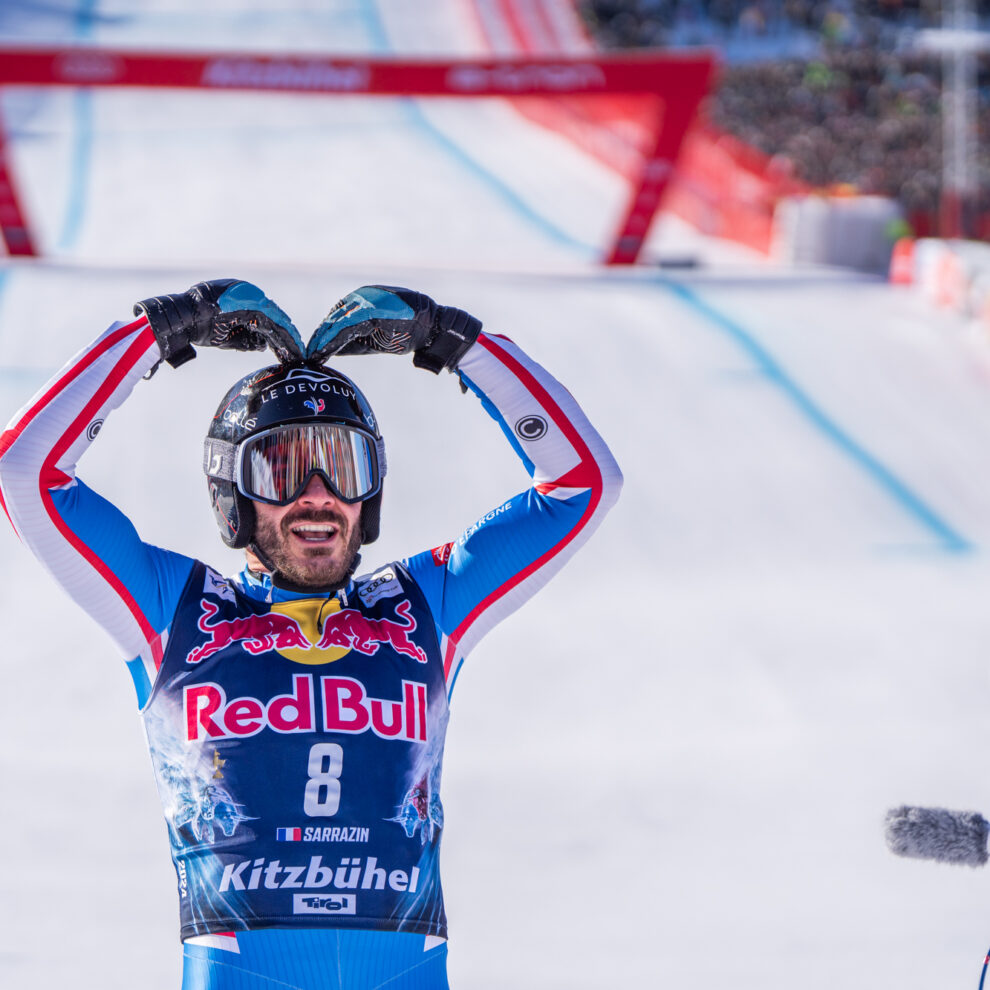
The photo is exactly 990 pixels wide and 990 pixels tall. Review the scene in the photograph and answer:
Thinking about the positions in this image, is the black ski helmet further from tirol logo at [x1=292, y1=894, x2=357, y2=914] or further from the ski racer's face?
tirol logo at [x1=292, y1=894, x2=357, y2=914]

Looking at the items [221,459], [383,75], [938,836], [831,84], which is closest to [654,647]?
[221,459]

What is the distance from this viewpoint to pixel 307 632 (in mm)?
2576

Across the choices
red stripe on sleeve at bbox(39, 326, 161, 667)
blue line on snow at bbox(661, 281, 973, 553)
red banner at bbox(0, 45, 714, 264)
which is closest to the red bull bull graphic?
red stripe on sleeve at bbox(39, 326, 161, 667)

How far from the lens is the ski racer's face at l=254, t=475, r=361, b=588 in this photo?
2580 millimetres

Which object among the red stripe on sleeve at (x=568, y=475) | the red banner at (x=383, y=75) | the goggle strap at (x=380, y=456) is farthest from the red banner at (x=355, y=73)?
the goggle strap at (x=380, y=456)

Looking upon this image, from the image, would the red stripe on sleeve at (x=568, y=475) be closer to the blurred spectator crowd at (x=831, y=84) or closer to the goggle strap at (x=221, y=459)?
the goggle strap at (x=221, y=459)

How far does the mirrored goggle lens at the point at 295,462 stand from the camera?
257cm

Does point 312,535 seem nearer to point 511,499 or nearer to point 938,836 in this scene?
point 511,499

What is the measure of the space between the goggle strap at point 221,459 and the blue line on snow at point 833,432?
5.57 m

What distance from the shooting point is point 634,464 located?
27.2 ft

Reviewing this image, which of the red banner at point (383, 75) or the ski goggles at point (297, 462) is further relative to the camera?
the red banner at point (383, 75)

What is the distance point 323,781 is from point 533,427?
823 millimetres

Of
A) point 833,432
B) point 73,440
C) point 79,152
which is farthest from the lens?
point 79,152

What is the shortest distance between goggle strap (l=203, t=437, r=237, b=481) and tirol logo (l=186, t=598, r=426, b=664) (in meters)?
0.23
